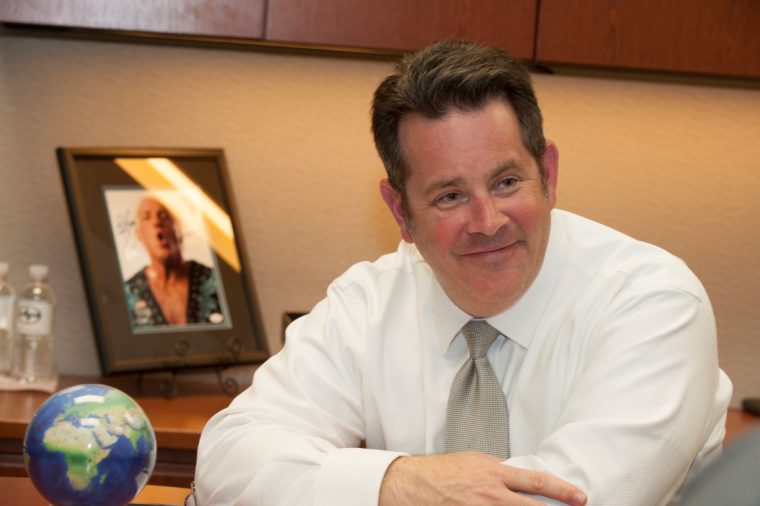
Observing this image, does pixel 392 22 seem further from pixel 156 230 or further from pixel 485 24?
pixel 156 230

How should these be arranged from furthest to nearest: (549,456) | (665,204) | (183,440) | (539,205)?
(665,204) → (183,440) → (539,205) → (549,456)

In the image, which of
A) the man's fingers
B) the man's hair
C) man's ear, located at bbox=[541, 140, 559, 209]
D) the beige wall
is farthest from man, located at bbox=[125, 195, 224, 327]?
the man's fingers

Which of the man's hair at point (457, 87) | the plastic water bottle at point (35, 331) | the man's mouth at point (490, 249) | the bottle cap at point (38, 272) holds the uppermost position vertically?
the man's hair at point (457, 87)

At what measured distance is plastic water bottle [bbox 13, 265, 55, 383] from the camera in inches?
107

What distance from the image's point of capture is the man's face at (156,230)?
2785mm

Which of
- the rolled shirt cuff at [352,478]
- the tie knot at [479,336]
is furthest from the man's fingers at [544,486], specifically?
the tie knot at [479,336]

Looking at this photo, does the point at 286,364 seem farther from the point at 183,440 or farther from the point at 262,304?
the point at 262,304

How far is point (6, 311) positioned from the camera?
2.77m

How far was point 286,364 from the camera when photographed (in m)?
1.92

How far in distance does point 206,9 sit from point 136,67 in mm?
460

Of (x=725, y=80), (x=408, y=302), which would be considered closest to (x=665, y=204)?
(x=725, y=80)

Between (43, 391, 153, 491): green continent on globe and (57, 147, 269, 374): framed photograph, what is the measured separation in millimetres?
1333

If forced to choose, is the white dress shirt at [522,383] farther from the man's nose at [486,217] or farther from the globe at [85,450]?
the globe at [85,450]

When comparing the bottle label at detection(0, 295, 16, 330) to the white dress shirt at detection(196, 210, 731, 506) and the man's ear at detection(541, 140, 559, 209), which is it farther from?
the man's ear at detection(541, 140, 559, 209)
